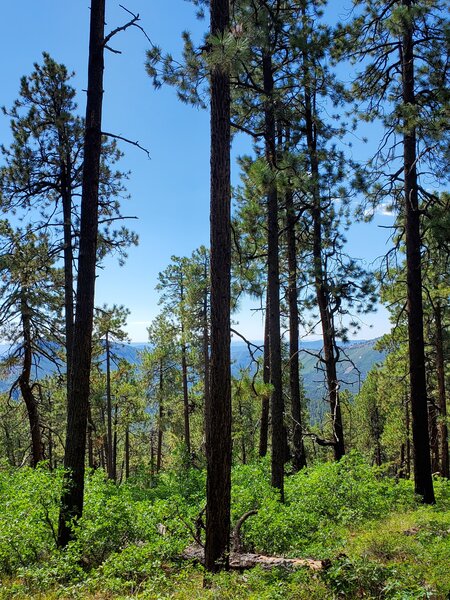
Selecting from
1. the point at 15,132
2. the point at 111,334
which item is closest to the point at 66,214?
the point at 15,132

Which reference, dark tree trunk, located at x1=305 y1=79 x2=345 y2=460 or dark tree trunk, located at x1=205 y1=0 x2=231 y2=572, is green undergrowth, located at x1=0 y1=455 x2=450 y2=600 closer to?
dark tree trunk, located at x1=205 y1=0 x2=231 y2=572

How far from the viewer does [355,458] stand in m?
9.57

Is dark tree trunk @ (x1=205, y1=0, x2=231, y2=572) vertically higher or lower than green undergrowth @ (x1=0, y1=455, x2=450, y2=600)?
higher

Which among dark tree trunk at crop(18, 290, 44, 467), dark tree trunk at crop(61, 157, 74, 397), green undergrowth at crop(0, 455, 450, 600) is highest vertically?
dark tree trunk at crop(61, 157, 74, 397)

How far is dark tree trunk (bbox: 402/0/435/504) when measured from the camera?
849 cm

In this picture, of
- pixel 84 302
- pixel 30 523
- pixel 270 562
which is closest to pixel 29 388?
pixel 30 523

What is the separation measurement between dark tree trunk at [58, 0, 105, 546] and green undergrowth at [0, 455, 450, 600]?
0.28 meters

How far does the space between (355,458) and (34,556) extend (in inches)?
275

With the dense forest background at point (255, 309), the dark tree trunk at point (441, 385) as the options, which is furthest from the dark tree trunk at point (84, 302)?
the dark tree trunk at point (441, 385)

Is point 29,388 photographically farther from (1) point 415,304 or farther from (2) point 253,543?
(1) point 415,304

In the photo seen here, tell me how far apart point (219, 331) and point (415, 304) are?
5.53m

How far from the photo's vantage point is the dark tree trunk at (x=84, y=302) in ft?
19.7

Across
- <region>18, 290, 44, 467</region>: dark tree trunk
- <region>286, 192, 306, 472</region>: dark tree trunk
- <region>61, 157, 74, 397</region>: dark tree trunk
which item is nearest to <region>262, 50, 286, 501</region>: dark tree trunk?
<region>286, 192, 306, 472</region>: dark tree trunk

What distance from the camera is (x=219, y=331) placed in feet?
16.0
